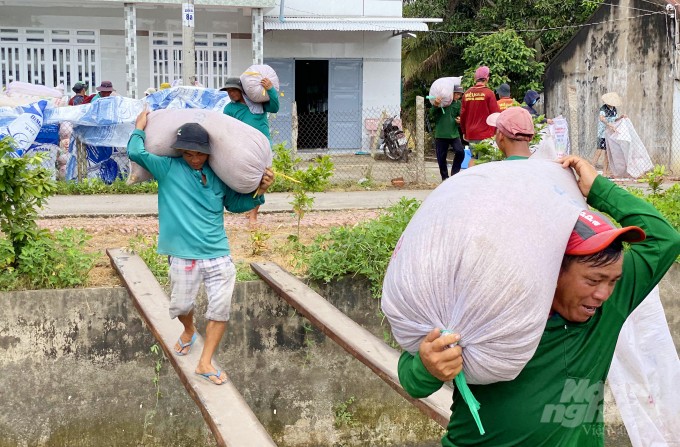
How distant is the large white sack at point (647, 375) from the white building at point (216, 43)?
34.4 feet

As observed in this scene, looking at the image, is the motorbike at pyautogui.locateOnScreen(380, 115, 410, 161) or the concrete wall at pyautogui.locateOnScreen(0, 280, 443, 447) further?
the motorbike at pyautogui.locateOnScreen(380, 115, 410, 161)

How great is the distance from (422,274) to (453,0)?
1750 centimetres

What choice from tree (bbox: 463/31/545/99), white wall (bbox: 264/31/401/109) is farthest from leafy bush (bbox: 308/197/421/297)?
tree (bbox: 463/31/545/99)

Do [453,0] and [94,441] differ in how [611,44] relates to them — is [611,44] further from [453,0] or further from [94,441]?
[94,441]

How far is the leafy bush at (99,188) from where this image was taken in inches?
374

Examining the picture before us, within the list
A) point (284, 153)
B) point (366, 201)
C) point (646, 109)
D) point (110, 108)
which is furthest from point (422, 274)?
point (646, 109)

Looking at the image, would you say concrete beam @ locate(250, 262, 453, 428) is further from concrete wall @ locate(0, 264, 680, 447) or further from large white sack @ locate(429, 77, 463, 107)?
large white sack @ locate(429, 77, 463, 107)

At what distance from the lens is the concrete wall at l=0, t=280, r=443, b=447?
5262 millimetres

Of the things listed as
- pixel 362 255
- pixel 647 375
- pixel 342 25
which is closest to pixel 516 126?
pixel 647 375

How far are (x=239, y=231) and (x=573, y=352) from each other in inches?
211

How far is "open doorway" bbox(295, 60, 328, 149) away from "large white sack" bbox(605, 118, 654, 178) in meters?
6.47

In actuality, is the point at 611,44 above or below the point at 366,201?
above

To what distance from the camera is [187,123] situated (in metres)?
4.00

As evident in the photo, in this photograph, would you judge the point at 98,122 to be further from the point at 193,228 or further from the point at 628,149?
the point at 628,149
